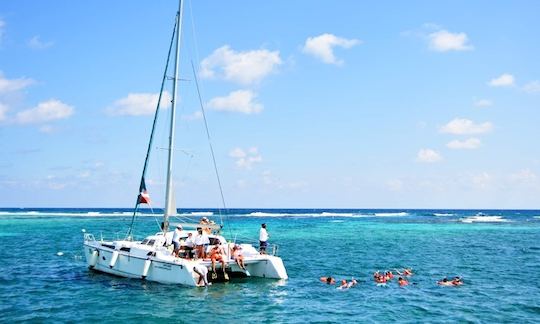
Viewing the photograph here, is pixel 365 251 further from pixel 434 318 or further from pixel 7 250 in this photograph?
pixel 7 250

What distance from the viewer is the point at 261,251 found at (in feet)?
83.8

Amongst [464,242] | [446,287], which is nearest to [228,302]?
[446,287]

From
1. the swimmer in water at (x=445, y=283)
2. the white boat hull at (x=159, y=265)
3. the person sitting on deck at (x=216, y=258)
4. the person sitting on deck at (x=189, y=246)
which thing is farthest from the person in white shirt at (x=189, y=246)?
the swimmer in water at (x=445, y=283)

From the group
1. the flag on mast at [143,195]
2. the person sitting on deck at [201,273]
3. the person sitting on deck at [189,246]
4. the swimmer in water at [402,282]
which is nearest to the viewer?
the person sitting on deck at [201,273]

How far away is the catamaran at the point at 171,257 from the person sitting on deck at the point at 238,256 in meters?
0.05

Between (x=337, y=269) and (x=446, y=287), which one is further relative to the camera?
(x=337, y=269)

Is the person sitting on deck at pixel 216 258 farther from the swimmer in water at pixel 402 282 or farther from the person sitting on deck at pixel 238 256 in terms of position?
the swimmer in water at pixel 402 282

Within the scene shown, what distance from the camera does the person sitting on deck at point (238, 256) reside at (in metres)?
23.5

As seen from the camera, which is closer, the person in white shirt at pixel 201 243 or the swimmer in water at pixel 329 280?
the person in white shirt at pixel 201 243

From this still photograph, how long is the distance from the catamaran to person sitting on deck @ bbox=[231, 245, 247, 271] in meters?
0.05

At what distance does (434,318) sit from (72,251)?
96.2 feet

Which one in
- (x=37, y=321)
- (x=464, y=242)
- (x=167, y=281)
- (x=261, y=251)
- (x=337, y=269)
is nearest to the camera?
(x=37, y=321)

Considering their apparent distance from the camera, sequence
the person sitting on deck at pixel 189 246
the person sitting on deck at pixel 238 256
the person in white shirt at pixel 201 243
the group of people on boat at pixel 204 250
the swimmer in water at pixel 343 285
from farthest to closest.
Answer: the person sitting on deck at pixel 189 246 < the person in white shirt at pixel 201 243 < the swimmer in water at pixel 343 285 < the person sitting on deck at pixel 238 256 < the group of people on boat at pixel 204 250

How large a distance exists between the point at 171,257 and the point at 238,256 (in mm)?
2996
